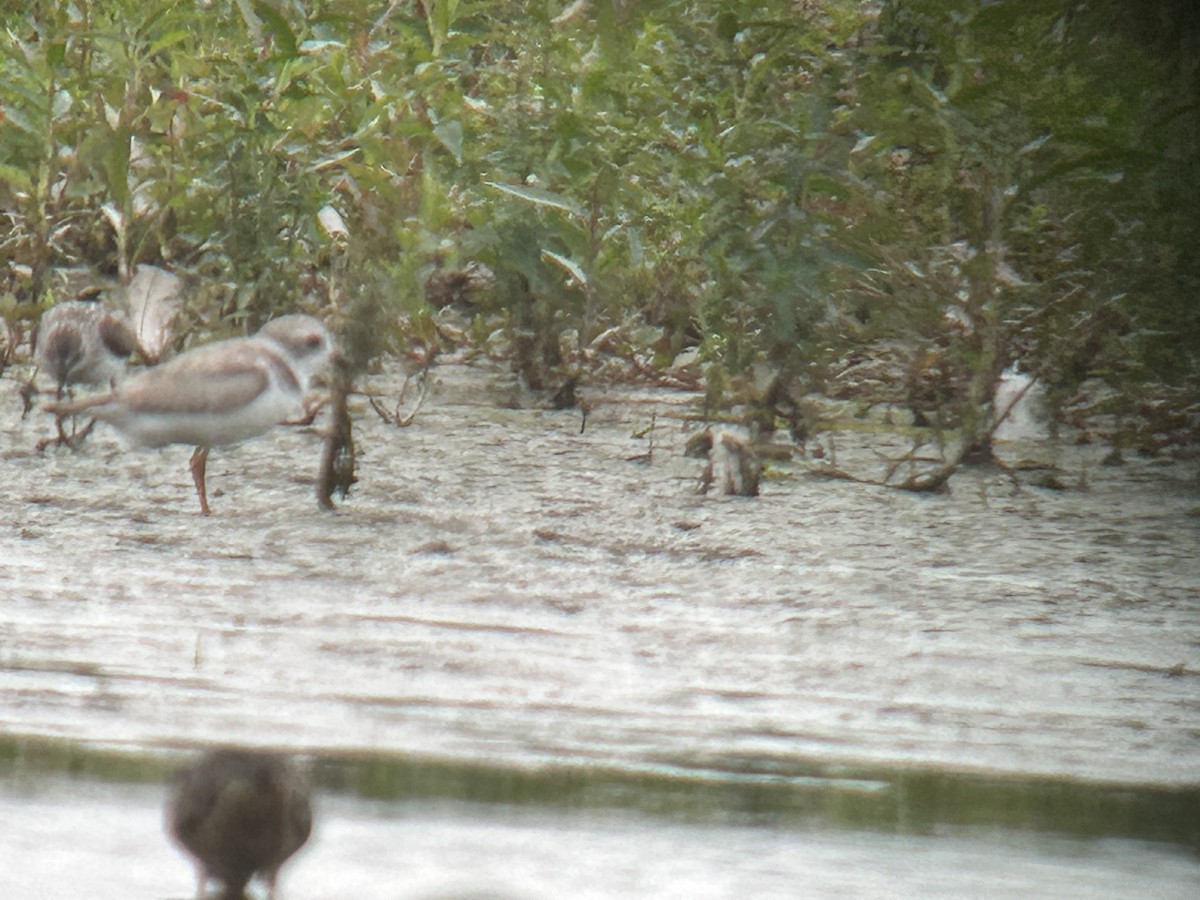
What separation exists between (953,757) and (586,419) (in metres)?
2.03

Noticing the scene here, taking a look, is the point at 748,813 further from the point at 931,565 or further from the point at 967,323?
the point at 967,323

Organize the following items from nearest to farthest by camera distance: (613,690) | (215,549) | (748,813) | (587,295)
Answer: (748,813), (613,690), (215,549), (587,295)

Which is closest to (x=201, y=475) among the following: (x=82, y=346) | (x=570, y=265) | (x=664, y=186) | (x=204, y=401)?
(x=204, y=401)

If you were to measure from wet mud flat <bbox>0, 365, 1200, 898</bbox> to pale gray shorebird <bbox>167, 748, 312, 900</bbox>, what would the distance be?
111 millimetres

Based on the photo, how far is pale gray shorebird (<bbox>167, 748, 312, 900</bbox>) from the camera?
139cm

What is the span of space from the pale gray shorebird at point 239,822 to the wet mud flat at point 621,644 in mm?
111

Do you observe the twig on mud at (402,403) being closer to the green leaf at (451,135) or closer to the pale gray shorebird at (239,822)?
the green leaf at (451,135)

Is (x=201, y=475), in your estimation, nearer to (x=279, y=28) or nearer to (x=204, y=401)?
(x=204, y=401)

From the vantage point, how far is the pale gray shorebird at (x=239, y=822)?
139 centimetres

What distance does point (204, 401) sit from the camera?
3.35 meters

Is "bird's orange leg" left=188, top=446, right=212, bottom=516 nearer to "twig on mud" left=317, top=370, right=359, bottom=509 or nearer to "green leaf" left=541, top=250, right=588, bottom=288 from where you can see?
"twig on mud" left=317, top=370, right=359, bottom=509

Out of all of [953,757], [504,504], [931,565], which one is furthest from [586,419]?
[953,757]

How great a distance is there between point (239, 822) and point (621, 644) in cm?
124

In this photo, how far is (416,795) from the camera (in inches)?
74.3
